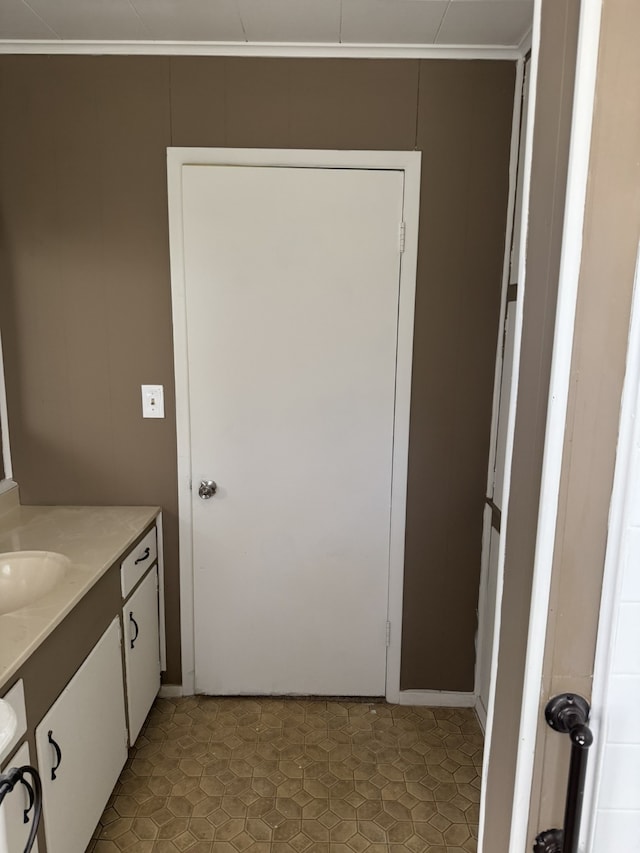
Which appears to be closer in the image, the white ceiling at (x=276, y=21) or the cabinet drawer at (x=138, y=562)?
the white ceiling at (x=276, y=21)

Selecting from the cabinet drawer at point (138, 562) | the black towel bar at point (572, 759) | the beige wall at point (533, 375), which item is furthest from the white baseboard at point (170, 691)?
the black towel bar at point (572, 759)

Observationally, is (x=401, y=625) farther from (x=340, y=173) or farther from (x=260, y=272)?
(x=340, y=173)

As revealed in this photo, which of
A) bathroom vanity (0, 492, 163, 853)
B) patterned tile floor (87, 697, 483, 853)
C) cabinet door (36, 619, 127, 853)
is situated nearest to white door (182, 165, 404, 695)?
patterned tile floor (87, 697, 483, 853)

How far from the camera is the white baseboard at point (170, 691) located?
2244mm

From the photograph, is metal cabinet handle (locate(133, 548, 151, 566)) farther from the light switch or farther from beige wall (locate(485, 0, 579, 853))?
beige wall (locate(485, 0, 579, 853))

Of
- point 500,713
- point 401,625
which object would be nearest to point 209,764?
point 401,625

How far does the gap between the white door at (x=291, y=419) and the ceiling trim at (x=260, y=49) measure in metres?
0.39

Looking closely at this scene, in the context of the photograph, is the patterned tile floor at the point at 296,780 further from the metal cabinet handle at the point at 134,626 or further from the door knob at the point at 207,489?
the door knob at the point at 207,489

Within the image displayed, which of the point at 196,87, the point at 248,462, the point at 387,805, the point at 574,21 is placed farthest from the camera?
the point at 248,462

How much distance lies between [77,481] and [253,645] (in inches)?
38.9

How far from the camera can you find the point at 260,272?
1.98 meters

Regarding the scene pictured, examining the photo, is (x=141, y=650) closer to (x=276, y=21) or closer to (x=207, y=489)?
(x=207, y=489)

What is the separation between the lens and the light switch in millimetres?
2053

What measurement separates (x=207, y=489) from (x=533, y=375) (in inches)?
63.2
